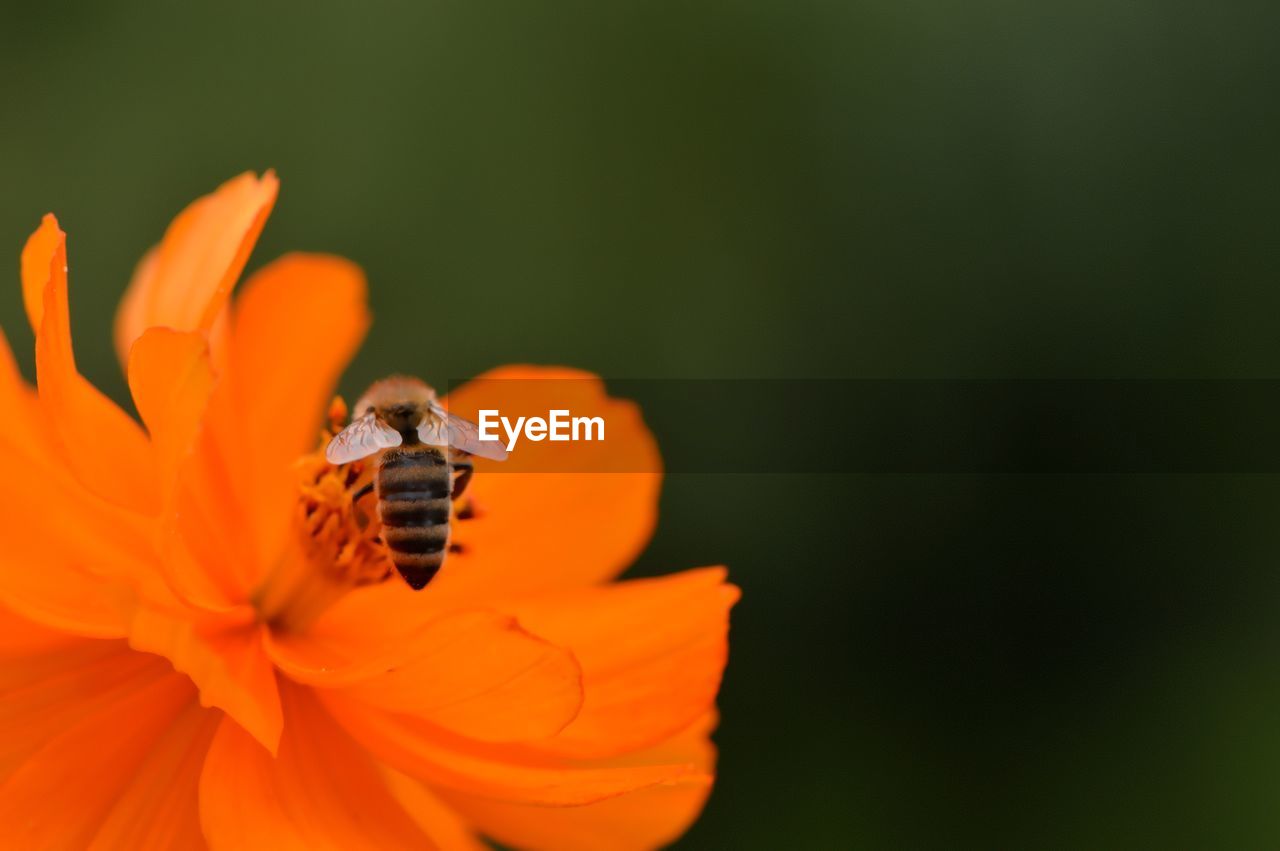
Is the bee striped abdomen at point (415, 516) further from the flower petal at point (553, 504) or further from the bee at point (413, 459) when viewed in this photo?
the flower petal at point (553, 504)

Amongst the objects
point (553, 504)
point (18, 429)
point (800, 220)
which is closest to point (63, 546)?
point (18, 429)

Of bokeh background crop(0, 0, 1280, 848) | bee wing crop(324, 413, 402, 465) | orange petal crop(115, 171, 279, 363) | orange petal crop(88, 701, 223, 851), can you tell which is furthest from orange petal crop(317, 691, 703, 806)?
bokeh background crop(0, 0, 1280, 848)

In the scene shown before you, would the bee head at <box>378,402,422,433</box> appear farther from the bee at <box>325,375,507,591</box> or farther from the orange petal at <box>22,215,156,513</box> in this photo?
the orange petal at <box>22,215,156,513</box>

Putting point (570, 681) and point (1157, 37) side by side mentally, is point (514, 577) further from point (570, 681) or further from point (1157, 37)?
point (1157, 37)

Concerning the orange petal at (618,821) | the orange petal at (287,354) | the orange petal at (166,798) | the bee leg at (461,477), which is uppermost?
the orange petal at (287,354)

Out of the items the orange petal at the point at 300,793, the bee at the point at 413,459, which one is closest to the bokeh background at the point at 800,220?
the bee at the point at 413,459

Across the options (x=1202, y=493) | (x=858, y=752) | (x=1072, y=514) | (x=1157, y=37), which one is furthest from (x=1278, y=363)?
(x=858, y=752)
